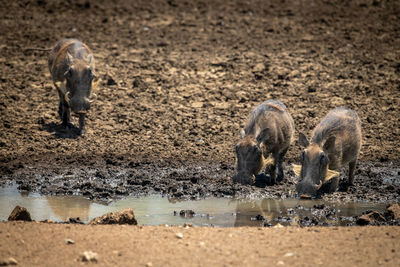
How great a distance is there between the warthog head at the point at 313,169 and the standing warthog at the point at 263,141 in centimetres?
55

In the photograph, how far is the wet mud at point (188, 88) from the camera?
962 centimetres

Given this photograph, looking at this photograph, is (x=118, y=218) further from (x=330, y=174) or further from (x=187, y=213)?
(x=330, y=174)

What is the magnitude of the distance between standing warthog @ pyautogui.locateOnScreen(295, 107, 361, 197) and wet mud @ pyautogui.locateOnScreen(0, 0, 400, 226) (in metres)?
0.44

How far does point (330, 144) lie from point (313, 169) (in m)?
0.53

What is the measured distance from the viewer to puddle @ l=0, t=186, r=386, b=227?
779 cm

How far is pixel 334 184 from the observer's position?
29.2 ft

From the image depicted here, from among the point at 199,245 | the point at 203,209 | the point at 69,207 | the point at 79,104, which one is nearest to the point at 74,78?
the point at 79,104

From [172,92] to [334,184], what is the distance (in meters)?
4.66

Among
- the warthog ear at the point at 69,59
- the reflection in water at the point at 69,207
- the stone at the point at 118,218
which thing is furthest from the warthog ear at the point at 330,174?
the warthog ear at the point at 69,59

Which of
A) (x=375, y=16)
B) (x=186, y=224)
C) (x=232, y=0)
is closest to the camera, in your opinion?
(x=186, y=224)

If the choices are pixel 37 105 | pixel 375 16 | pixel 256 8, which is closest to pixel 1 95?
pixel 37 105

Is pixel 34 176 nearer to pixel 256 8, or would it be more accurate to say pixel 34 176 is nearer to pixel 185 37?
pixel 185 37

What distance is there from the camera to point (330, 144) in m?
8.73

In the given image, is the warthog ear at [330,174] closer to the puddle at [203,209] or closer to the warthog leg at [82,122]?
the puddle at [203,209]
